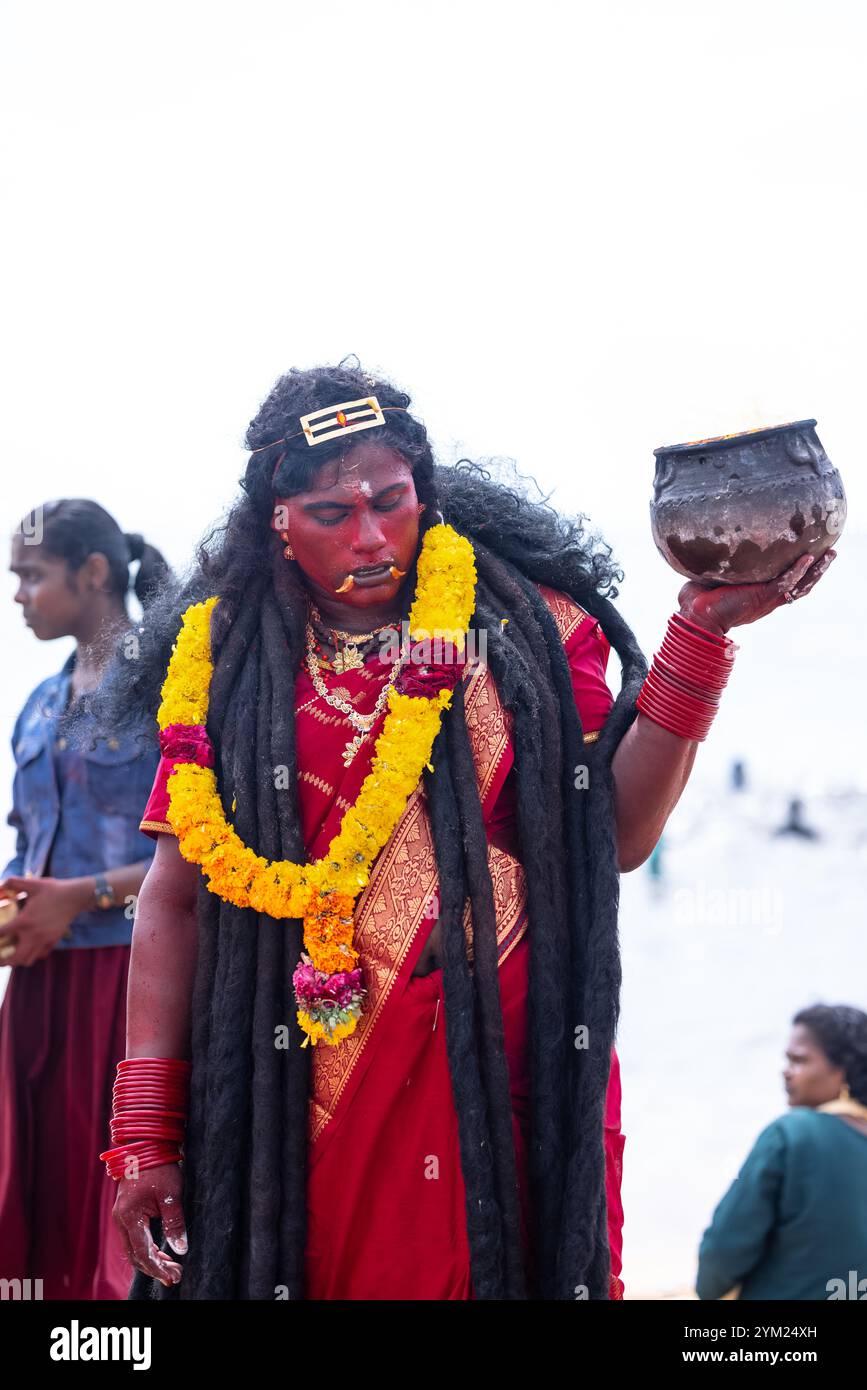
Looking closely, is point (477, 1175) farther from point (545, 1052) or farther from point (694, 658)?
point (694, 658)

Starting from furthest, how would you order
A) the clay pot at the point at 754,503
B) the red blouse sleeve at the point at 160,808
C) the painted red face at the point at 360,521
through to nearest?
the red blouse sleeve at the point at 160,808 < the painted red face at the point at 360,521 < the clay pot at the point at 754,503

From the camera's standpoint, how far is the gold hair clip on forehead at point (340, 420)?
2.92m

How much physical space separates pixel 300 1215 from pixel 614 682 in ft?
3.99

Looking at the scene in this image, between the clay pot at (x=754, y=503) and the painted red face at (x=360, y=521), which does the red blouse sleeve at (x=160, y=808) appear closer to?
the painted red face at (x=360, y=521)

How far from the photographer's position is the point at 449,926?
2.83 metres

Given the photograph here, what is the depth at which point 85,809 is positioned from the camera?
450 centimetres

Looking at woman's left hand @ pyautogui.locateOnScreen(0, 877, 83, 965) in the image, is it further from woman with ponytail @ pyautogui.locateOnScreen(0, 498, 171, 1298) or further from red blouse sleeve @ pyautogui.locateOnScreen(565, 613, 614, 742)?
red blouse sleeve @ pyautogui.locateOnScreen(565, 613, 614, 742)

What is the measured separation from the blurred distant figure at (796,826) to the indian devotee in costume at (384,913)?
427 inches

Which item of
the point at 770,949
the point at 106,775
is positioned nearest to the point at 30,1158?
the point at 106,775

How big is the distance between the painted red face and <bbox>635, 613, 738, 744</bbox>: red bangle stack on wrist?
506 mm

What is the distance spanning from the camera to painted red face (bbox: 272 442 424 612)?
114 inches

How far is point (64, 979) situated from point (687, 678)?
7.98 ft

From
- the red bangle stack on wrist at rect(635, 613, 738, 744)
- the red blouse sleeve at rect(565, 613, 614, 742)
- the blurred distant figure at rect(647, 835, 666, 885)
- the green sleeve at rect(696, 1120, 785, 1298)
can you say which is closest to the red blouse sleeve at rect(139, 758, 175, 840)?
the red blouse sleeve at rect(565, 613, 614, 742)

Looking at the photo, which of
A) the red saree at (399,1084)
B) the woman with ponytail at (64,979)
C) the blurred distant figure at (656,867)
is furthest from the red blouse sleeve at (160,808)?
the blurred distant figure at (656,867)
